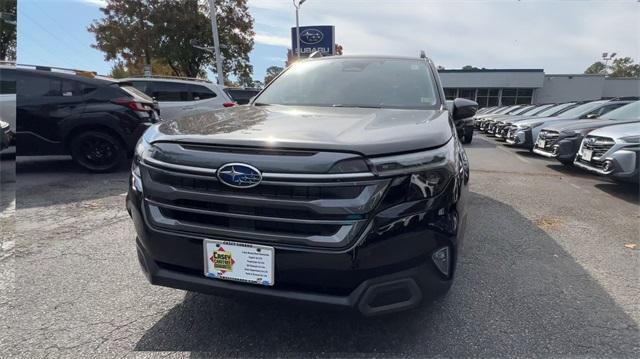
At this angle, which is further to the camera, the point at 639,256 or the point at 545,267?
the point at 639,256

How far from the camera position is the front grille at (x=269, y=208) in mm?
1702

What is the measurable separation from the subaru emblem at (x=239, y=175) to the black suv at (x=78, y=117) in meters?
5.29

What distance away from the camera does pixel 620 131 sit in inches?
232

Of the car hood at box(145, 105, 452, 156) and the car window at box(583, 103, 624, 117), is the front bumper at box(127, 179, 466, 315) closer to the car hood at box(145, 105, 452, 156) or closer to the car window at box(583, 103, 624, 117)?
the car hood at box(145, 105, 452, 156)

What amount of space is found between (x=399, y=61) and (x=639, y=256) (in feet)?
9.24

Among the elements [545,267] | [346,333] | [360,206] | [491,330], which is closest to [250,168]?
[360,206]

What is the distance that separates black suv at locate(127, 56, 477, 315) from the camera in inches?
67.6

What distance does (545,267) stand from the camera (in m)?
3.20

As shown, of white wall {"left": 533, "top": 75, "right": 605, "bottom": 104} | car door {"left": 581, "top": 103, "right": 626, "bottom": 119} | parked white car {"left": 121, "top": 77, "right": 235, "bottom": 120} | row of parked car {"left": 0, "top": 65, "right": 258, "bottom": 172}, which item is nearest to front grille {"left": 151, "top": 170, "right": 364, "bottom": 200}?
row of parked car {"left": 0, "top": 65, "right": 258, "bottom": 172}

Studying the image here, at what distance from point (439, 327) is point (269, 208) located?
4.35 feet

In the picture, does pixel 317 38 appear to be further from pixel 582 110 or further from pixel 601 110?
pixel 601 110

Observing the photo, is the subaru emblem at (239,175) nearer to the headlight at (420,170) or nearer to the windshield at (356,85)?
the headlight at (420,170)

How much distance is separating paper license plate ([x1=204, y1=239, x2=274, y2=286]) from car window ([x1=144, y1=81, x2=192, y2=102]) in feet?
27.0

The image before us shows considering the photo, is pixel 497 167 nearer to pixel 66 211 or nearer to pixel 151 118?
pixel 151 118
